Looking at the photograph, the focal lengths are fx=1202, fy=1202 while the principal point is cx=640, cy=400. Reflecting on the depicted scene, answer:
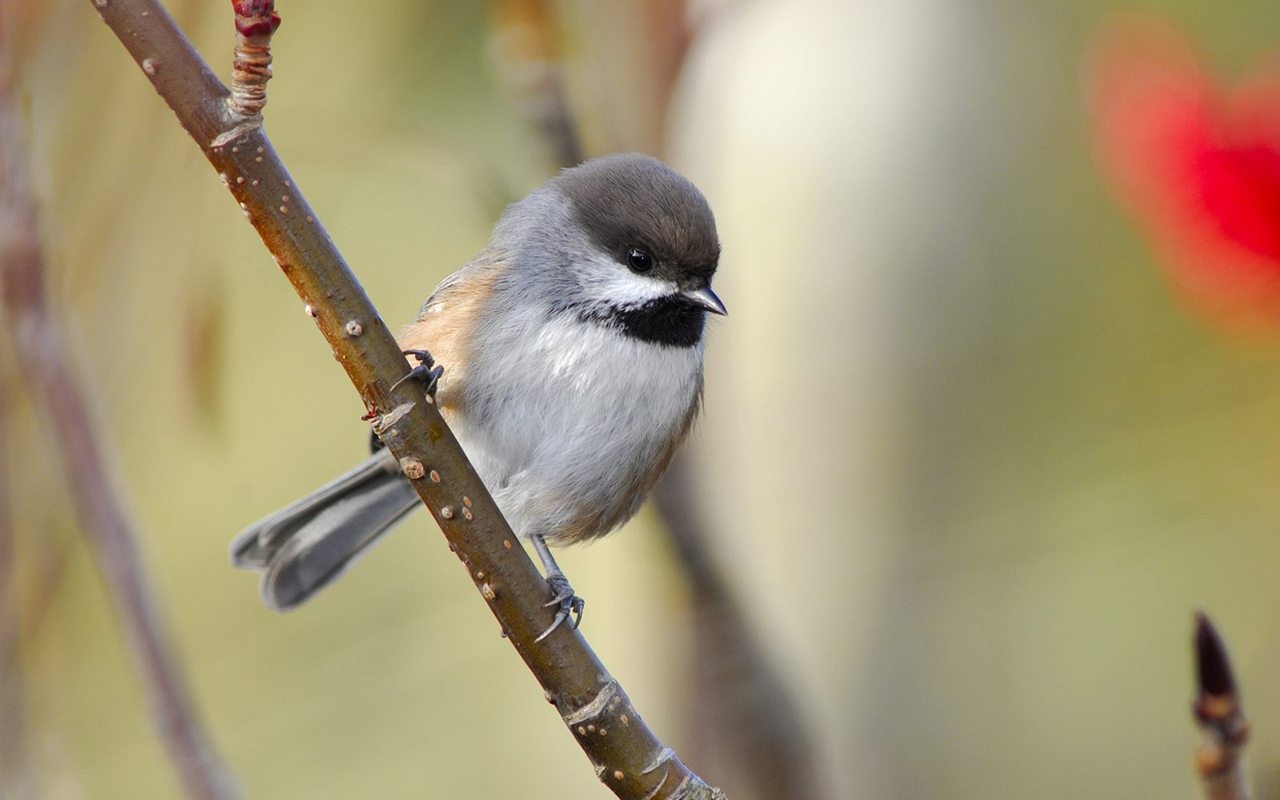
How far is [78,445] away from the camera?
140 centimetres

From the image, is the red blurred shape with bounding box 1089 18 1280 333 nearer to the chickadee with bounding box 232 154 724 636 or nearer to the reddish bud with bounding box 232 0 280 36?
the chickadee with bounding box 232 154 724 636

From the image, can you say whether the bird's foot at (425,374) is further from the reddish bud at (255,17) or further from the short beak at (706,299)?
the short beak at (706,299)

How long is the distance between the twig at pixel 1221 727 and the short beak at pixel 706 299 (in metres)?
1.29

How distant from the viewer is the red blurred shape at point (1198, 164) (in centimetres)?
163

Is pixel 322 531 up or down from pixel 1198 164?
up

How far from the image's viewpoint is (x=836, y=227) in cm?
400

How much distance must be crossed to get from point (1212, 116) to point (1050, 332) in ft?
8.44

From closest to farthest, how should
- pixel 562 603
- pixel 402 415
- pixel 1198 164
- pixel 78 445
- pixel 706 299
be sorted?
pixel 78 445
pixel 402 415
pixel 1198 164
pixel 562 603
pixel 706 299

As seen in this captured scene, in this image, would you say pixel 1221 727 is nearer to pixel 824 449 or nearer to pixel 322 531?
pixel 322 531

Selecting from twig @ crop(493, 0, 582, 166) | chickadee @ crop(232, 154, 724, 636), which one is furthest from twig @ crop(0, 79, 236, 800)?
twig @ crop(493, 0, 582, 166)

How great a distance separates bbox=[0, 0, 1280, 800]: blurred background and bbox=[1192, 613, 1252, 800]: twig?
1.35 metres

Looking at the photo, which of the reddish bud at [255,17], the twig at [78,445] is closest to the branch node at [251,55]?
the reddish bud at [255,17]

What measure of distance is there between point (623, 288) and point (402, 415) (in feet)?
3.29

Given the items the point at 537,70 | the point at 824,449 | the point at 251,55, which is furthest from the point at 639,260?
the point at 824,449
